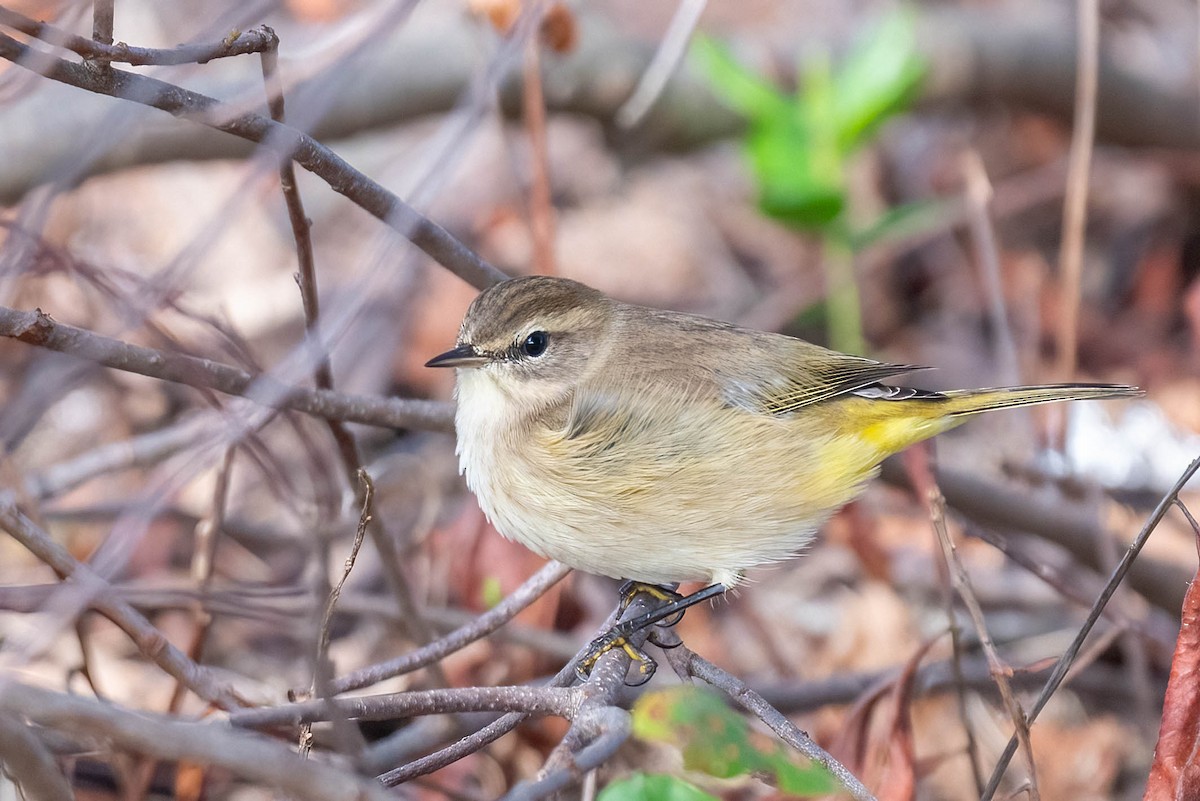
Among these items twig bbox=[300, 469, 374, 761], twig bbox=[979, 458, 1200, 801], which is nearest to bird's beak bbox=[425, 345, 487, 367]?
twig bbox=[300, 469, 374, 761]

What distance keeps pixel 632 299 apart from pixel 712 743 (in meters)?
5.35

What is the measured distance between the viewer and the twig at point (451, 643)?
2791 millimetres

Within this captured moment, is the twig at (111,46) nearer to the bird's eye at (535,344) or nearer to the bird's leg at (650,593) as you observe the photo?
the bird's eye at (535,344)

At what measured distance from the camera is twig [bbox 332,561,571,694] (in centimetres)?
279

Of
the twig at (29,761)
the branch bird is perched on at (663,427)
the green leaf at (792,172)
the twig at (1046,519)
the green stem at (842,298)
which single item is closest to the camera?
the twig at (29,761)

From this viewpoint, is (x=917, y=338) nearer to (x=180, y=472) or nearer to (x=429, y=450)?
(x=429, y=450)

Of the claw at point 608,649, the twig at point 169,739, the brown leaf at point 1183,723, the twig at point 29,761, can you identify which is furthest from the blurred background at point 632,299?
the brown leaf at point 1183,723

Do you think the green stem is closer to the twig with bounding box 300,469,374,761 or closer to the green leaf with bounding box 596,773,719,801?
the twig with bounding box 300,469,374,761

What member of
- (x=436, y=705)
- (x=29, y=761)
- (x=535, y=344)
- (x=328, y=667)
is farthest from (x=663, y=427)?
(x=29, y=761)

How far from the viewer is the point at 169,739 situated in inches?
62.7

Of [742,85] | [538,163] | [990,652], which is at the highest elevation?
[742,85]

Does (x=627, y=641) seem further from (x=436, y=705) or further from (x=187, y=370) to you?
(x=187, y=370)

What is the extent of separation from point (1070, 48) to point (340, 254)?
4.65 meters

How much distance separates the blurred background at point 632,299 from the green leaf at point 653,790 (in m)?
0.75
